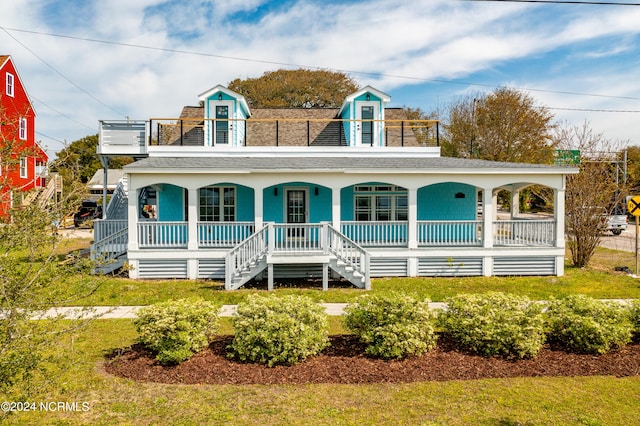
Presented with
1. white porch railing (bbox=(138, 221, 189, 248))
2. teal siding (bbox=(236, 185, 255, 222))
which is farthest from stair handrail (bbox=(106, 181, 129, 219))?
teal siding (bbox=(236, 185, 255, 222))

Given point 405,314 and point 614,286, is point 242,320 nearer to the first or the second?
point 405,314

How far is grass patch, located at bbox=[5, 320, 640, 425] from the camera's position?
5203 mm

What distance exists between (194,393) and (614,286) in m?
13.0

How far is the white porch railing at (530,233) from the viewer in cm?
1479

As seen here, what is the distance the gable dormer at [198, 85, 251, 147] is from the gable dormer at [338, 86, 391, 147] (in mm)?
4816

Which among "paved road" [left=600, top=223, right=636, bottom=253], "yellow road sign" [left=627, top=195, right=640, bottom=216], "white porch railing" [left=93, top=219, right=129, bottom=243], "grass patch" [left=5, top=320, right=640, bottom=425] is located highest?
"yellow road sign" [left=627, top=195, right=640, bottom=216]

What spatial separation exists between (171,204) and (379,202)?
8.24 m

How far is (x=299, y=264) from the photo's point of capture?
14070 millimetres

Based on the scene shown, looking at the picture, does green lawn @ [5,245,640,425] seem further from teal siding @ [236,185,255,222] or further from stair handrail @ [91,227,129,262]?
teal siding @ [236,185,255,222]

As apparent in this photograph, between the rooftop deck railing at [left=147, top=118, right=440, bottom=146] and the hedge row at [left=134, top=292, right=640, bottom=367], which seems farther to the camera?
the rooftop deck railing at [left=147, top=118, right=440, bottom=146]

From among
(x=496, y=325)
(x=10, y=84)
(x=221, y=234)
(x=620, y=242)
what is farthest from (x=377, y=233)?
(x=10, y=84)

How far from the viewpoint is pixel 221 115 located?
1895cm

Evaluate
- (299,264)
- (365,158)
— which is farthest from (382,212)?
(299,264)

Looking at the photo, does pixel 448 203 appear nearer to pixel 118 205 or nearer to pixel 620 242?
pixel 118 205
